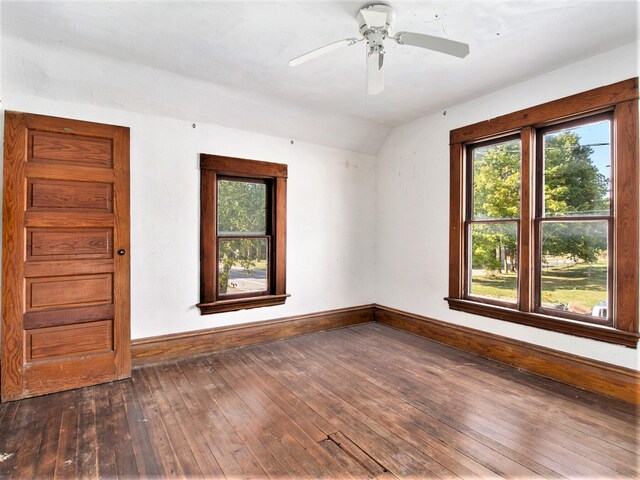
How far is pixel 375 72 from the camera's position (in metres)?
2.34

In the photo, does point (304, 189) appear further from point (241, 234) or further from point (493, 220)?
point (493, 220)

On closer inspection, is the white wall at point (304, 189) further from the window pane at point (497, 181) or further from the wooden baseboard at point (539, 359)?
the window pane at point (497, 181)

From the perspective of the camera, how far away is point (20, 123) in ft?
9.04

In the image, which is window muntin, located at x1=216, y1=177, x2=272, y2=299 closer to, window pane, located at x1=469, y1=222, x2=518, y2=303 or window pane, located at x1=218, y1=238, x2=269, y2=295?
window pane, located at x1=218, y1=238, x2=269, y2=295

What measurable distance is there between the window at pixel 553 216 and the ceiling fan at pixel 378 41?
162 centimetres

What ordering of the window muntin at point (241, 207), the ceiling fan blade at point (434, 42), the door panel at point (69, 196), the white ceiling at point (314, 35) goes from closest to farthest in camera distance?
1. the ceiling fan blade at point (434, 42)
2. the white ceiling at point (314, 35)
3. the door panel at point (69, 196)
4. the window muntin at point (241, 207)

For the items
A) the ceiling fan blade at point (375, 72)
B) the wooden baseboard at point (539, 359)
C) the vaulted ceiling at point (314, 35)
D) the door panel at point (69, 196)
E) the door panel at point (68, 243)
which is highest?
the vaulted ceiling at point (314, 35)

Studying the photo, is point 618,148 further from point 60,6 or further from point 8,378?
point 8,378

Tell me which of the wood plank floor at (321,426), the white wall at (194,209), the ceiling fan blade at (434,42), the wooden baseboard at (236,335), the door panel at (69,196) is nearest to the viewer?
the wood plank floor at (321,426)

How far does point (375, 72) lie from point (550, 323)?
8.76ft

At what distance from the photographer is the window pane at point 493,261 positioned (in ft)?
11.6

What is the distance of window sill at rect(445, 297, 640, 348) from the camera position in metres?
2.67

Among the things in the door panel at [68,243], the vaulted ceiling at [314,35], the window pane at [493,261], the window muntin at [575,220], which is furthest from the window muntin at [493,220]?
the door panel at [68,243]

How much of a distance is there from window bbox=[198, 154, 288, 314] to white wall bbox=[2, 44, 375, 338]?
11cm
